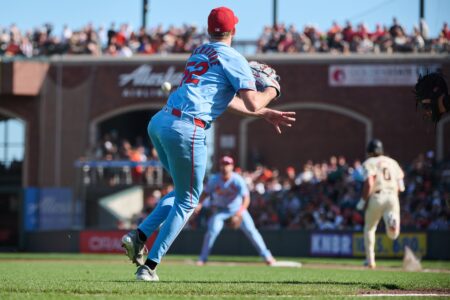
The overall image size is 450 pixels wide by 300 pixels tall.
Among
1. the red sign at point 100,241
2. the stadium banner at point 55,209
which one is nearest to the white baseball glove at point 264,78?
the red sign at point 100,241

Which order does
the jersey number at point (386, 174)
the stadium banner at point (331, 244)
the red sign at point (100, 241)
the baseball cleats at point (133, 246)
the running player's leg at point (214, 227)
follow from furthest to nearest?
the red sign at point (100, 241) < the stadium banner at point (331, 244) < the running player's leg at point (214, 227) < the jersey number at point (386, 174) < the baseball cleats at point (133, 246)

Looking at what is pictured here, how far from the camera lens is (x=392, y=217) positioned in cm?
1359

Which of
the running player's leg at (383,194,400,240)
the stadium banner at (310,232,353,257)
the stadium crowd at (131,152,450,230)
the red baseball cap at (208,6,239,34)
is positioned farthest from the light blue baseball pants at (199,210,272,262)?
the red baseball cap at (208,6,239,34)

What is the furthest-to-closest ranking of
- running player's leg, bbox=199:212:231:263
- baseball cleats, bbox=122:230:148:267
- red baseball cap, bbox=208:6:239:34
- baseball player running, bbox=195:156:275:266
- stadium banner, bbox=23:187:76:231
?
stadium banner, bbox=23:187:76:231, running player's leg, bbox=199:212:231:263, baseball player running, bbox=195:156:275:266, baseball cleats, bbox=122:230:148:267, red baseball cap, bbox=208:6:239:34

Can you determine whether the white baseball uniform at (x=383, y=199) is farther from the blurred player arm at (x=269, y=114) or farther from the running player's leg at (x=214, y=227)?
the blurred player arm at (x=269, y=114)

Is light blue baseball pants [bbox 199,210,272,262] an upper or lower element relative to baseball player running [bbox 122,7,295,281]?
lower

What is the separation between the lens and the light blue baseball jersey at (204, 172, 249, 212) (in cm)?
1664

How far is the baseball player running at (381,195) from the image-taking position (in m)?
13.7

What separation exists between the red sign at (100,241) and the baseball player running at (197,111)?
17.5m

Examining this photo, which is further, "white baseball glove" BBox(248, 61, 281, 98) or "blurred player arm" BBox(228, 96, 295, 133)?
"white baseball glove" BBox(248, 61, 281, 98)

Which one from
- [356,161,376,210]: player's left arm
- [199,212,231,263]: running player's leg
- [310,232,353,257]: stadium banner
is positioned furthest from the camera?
[310,232,353,257]: stadium banner

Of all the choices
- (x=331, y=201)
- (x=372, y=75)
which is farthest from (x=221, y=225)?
(x=372, y=75)

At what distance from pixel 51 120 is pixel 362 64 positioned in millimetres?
12775

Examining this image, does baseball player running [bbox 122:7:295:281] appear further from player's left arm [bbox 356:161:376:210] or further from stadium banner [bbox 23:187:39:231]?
stadium banner [bbox 23:187:39:231]
